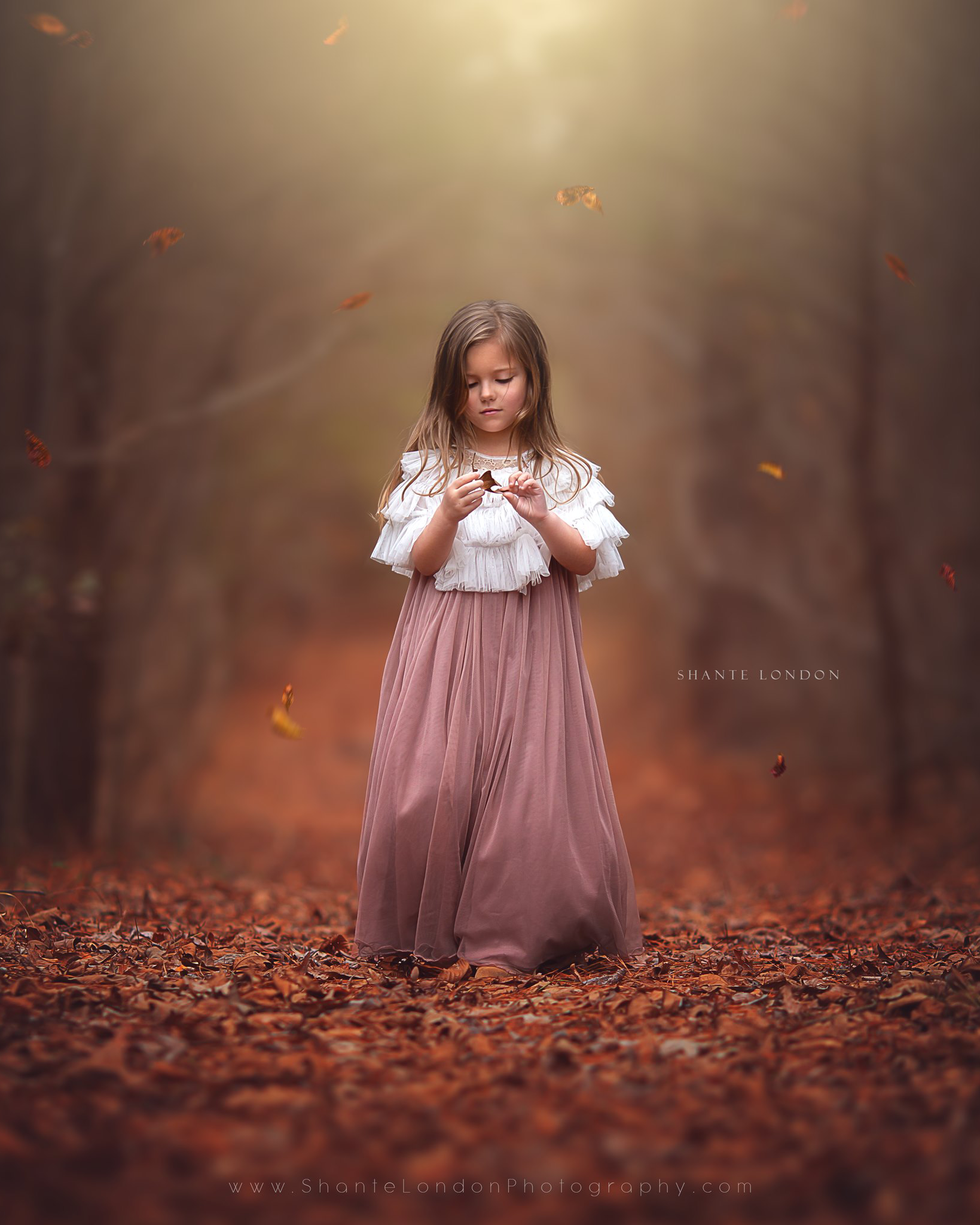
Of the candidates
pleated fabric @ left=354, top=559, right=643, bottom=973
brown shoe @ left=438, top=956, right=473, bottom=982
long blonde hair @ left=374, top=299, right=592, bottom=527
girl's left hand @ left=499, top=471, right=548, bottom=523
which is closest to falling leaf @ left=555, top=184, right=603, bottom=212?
long blonde hair @ left=374, top=299, right=592, bottom=527

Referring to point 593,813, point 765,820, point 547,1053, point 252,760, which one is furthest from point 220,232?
point 547,1053

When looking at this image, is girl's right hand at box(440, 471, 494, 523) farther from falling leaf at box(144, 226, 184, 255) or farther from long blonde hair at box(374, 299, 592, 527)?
falling leaf at box(144, 226, 184, 255)

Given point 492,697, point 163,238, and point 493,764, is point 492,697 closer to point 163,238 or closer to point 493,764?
point 493,764

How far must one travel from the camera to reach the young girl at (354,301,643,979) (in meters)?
2.86

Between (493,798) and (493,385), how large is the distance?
3.77ft

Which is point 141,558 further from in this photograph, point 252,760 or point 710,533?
point 710,533

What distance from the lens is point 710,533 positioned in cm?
1109

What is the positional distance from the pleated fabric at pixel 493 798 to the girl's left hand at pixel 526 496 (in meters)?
0.27

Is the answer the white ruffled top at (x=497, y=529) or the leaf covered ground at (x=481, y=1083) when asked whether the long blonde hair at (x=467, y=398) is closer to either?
the white ruffled top at (x=497, y=529)

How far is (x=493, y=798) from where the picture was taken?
2.91 meters

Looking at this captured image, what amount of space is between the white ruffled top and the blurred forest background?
3.11 metres

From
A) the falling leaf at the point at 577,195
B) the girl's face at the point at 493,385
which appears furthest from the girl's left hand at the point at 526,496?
the falling leaf at the point at 577,195

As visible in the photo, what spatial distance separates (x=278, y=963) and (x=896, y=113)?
26.6ft

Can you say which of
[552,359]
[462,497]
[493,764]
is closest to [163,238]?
[462,497]
